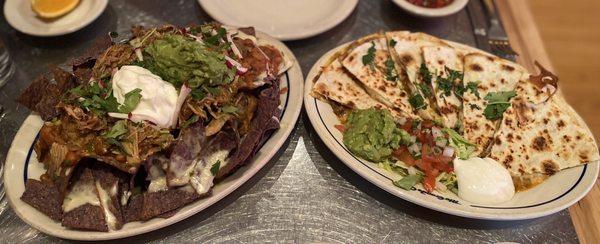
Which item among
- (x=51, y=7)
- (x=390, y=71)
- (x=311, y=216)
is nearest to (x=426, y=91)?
(x=390, y=71)

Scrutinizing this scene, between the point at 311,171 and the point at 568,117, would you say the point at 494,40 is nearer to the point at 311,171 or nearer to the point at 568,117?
the point at 568,117

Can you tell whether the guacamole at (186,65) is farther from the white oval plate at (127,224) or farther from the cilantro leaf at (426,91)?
the cilantro leaf at (426,91)

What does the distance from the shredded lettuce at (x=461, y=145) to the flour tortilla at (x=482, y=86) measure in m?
0.04

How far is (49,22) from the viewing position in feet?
9.50

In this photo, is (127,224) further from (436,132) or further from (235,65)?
(436,132)

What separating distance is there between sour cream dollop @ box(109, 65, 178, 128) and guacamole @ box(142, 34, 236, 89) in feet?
0.27

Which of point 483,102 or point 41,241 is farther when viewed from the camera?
point 483,102

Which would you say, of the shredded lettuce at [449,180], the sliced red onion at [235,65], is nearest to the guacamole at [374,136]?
the shredded lettuce at [449,180]

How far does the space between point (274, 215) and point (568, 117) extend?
1.53m

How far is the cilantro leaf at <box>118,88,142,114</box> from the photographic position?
Result: 6.59 ft

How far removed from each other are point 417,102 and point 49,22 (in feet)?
7.21

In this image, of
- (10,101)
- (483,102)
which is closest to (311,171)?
(483,102)

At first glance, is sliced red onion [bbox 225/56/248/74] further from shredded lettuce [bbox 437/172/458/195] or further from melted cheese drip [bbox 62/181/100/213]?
shredded lettuce [bbox 437/172/458/195]

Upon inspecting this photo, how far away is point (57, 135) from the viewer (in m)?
2.06
